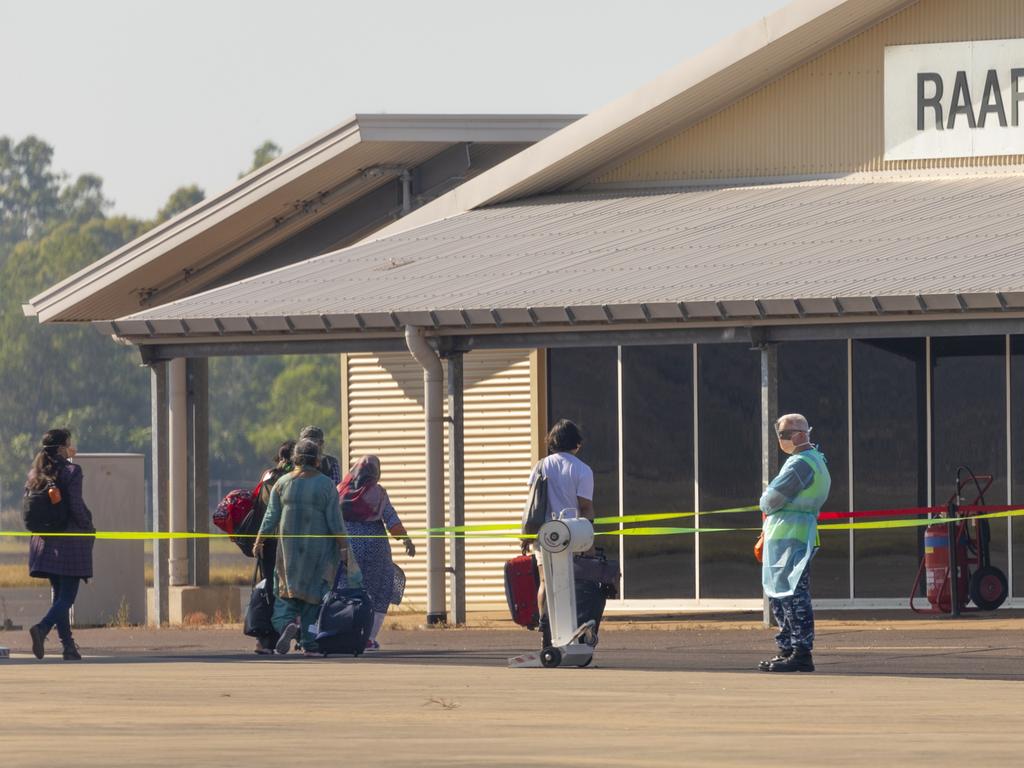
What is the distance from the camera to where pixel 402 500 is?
77.3 feet

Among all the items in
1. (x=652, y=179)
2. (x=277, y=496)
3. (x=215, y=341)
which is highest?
(x=652, y=179)

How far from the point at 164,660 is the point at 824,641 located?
4.89m

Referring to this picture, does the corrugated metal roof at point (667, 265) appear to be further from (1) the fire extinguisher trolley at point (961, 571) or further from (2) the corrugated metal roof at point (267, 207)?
(1) the fire extinguisher trolley at point (961, 571)

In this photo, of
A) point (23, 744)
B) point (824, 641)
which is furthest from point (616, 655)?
point (23, 744)

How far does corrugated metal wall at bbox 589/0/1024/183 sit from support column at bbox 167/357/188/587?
552 cm

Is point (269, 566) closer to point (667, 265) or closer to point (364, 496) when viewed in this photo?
point (364, 496)

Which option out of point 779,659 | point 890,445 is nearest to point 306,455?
point 779,659

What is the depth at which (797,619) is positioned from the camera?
1344 cm

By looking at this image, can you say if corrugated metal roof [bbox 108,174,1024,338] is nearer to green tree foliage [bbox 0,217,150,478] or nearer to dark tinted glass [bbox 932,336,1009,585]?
dark tinted glass [bbox 932,336,1009,585]

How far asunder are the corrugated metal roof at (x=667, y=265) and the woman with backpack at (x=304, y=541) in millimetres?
3579

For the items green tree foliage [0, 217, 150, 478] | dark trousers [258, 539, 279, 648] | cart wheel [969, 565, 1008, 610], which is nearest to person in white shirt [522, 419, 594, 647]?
dark trousers [258, 539, 279, 648]

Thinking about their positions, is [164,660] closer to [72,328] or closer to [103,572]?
[103,572]

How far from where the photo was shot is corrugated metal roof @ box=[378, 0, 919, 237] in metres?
21.5

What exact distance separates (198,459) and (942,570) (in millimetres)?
7958
